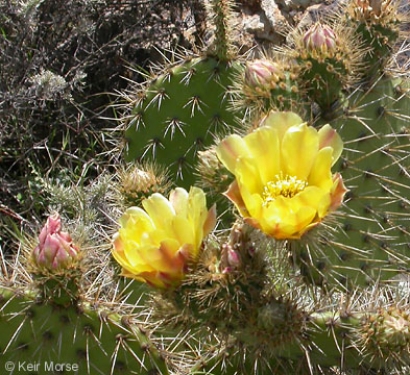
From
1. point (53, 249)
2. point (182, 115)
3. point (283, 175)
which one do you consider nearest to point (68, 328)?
point (53, 249)

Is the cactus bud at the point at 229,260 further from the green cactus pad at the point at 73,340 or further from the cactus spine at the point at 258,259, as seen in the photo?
the green cactus pad at the point at 73,340

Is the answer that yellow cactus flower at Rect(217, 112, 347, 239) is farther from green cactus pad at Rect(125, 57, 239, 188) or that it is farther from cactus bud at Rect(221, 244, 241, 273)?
green cactus pad at Rect(125, 57, 239, 188)

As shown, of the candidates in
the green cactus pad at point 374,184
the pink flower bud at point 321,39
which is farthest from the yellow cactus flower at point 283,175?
the green cactus pad at point 374,184

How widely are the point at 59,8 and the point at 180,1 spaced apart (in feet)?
1.62

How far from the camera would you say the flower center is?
4.17ft

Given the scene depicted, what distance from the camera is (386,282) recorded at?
1.89 m

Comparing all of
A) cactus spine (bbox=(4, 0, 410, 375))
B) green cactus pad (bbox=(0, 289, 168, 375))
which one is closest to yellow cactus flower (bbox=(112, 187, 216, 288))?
cactus spine (bbox=(4, 0, 410, 375))

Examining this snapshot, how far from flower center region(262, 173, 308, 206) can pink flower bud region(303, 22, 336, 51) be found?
1.52 ft

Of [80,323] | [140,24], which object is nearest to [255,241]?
[80,323]

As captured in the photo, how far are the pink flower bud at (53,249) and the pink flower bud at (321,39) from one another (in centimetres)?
65

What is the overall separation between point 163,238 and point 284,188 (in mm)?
216

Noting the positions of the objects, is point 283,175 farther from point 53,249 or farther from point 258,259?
point 53,249

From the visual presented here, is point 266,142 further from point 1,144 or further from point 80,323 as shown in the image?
point 1,144

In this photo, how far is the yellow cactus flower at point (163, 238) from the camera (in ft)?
4.16
